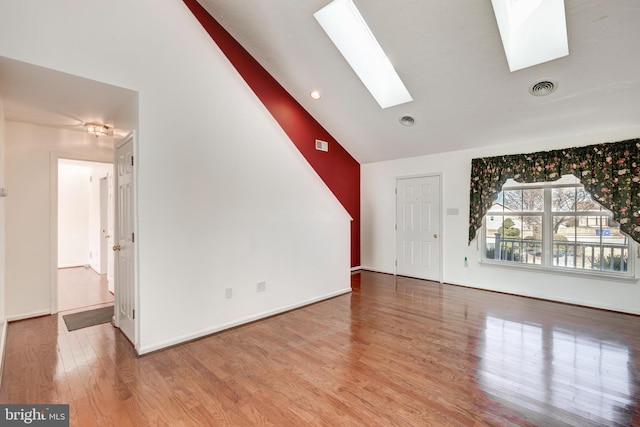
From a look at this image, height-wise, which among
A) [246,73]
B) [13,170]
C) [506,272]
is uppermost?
[246,73]

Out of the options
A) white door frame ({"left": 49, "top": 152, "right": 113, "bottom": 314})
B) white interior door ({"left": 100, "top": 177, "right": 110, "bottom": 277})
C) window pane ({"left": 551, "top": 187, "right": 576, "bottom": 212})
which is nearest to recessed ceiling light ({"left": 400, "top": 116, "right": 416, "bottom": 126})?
window pane ({"left": 551, "top": 187, "right": 576, "bottom": 212})

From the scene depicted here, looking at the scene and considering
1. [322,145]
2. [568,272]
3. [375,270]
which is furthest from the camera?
[375,270]

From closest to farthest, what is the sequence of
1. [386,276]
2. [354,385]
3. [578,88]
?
[354,385]
[578,88]
[386,276]

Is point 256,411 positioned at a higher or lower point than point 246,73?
lower

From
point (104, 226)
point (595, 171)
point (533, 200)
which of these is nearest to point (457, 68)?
point (595, 171)

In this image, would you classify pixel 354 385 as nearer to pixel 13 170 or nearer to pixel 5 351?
pixel 5 351

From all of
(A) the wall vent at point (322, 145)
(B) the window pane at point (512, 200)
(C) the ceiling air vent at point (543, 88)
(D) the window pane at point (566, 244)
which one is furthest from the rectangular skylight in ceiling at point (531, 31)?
(A) the wall vent at point (322, 145)

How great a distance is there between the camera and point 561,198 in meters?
4.20

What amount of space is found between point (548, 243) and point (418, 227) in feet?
6.53

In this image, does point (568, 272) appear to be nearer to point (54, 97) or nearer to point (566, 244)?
point (566, 244)

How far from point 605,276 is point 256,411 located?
4605 mm

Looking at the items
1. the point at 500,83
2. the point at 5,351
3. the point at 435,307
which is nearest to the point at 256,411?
the point at 5,351

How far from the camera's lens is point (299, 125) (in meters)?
5.11

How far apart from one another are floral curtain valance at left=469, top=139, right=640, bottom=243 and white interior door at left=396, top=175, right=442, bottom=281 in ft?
3.15
